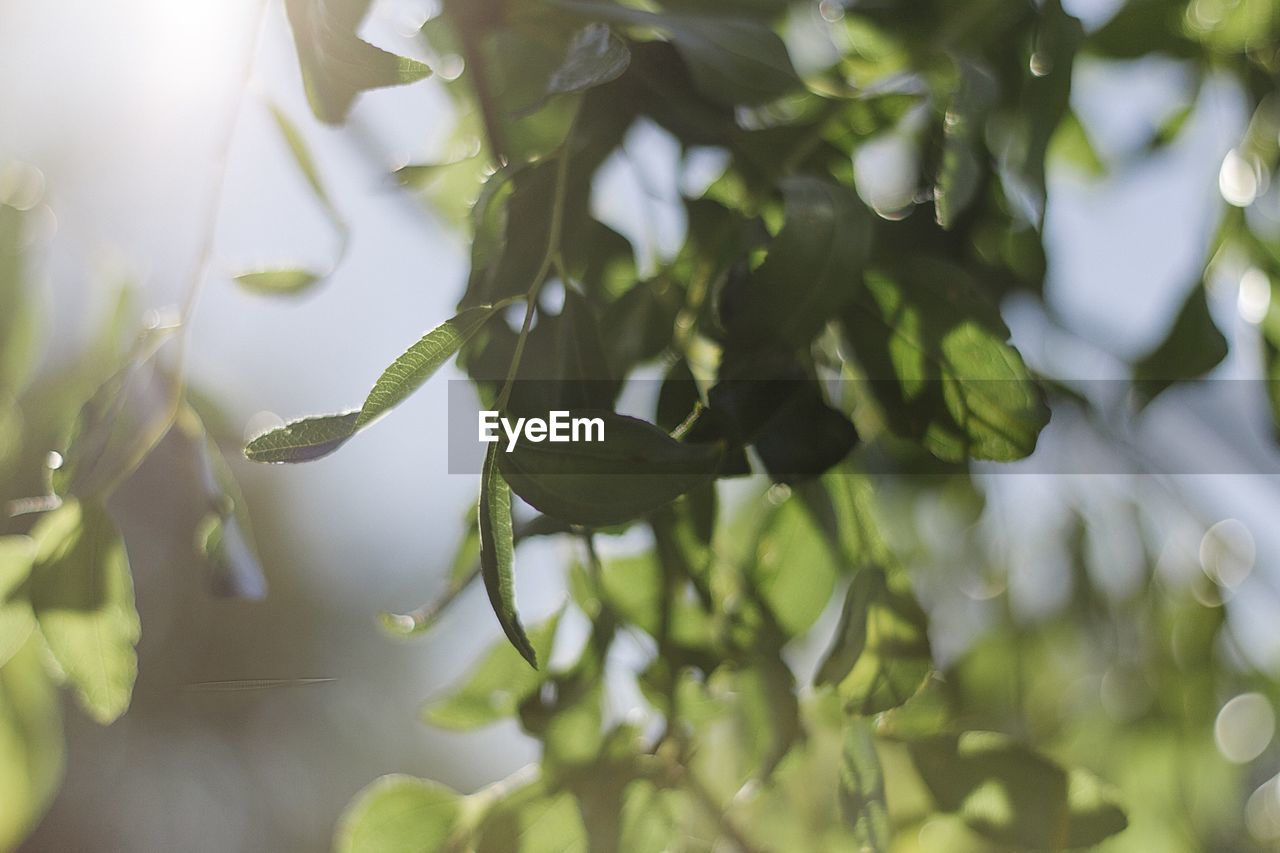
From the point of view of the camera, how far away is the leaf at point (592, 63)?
0.42ft

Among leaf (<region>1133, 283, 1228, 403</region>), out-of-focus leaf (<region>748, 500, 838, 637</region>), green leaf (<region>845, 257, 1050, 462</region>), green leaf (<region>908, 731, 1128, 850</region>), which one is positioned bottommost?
green leaf (<region>908, 731, 1128, 850</region>)

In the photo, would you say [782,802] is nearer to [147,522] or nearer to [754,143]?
[754,143]

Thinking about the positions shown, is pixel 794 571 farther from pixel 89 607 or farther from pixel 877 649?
pixel 89 607

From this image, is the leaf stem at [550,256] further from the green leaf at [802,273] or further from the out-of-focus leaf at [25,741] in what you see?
the out-of-focus leaf at [25,741]

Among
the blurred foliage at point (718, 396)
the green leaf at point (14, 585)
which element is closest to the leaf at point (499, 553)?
the blurred foliage at point (718, 396)

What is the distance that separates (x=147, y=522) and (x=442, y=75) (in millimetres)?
588

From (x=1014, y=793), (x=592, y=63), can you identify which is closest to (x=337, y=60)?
(x=592, y=63)

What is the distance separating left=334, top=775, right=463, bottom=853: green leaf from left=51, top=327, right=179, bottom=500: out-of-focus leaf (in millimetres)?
74

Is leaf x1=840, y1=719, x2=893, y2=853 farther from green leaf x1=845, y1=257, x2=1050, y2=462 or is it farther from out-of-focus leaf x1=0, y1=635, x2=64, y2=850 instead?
out-of-focus leaf x1=0, y1=635, x2=64, y2=850

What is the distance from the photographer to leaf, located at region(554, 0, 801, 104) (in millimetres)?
148

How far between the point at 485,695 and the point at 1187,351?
17 cm

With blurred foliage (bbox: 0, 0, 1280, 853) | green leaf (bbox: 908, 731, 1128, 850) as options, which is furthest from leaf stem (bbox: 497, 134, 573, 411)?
green leaf (bbox: 908, 731, 1128, 850)

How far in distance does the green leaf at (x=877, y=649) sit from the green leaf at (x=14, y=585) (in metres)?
0.14

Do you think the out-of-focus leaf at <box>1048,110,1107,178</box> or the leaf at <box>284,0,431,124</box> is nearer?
the leaf at <box>284,0,431,124</box>
